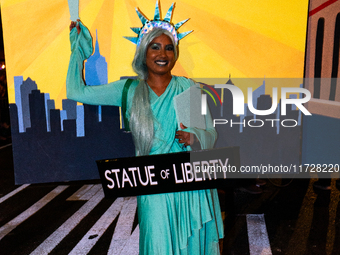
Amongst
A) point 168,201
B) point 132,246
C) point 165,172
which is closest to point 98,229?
point 132,246

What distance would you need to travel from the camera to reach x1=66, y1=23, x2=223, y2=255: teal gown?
71.2 inches

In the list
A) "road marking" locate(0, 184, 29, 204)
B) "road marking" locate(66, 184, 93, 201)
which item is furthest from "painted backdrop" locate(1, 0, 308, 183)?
"road marking" locate(0, 184, 29, 204)

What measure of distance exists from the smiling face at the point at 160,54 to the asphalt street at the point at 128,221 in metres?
2.30

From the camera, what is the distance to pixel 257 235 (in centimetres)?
359

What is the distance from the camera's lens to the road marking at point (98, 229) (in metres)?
3.33

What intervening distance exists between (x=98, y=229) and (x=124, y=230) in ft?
1.20

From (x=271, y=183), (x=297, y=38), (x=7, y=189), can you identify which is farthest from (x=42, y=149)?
(x=271, y=183)

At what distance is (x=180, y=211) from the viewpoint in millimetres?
1873

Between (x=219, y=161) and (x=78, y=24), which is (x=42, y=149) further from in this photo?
(x=219, y=161)

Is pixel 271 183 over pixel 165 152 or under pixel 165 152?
under

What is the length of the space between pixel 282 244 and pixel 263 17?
2605 mm

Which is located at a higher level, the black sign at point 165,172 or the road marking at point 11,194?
the black sign at point 165,172

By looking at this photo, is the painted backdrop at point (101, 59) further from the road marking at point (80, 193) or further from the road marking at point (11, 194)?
the road marking at point (11, 194)

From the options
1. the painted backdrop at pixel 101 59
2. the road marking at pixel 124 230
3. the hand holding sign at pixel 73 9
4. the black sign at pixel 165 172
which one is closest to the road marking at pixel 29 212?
the road marking at pixel 124 230
